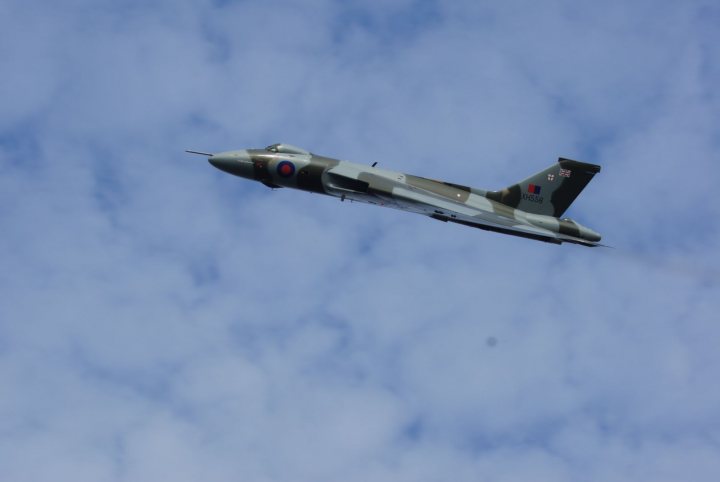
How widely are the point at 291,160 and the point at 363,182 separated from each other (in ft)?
16.0

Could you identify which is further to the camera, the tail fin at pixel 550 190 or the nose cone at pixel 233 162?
the tail fin at pixel 550 190

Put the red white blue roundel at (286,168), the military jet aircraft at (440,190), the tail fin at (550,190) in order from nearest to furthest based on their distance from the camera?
the military jet aircraft at (440,190)
the red white blue roundel at (286,168)
the tail fin at (550,190)

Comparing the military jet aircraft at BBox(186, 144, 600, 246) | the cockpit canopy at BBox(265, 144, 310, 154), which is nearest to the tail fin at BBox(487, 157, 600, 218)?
the military jet aircraft at BBox(186, 144, 600, 246)

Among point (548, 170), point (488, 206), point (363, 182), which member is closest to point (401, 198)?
point (363, 182)

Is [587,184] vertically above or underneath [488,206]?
above

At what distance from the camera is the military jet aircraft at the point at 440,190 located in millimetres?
48562

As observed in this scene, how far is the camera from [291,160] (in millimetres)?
50312

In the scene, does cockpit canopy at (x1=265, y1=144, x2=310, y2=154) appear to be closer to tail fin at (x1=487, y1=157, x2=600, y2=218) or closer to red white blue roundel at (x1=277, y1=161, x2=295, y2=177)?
red white blue roundel at (x1=277, y1=161, x2=295, y2=177)

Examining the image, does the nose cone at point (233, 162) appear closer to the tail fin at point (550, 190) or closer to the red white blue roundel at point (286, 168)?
the red white blue roundel at point (286, 168)

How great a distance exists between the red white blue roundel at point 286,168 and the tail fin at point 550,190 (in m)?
12.8

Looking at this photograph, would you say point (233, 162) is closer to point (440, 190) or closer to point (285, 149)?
point (285, 149)

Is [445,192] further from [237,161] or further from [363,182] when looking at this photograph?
[237,161]

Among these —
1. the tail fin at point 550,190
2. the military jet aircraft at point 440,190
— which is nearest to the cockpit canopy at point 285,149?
the military jet aircraft at point 440,190

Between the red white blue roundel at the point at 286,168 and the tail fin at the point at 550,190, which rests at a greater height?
the tail fin at the point at 550,190
